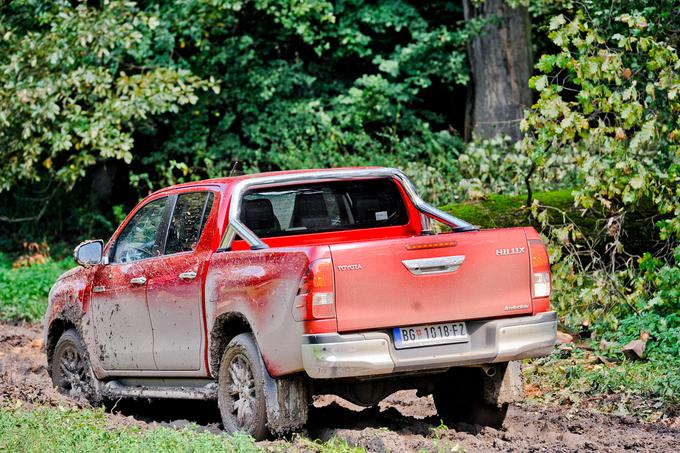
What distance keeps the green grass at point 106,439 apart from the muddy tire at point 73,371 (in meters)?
1.78

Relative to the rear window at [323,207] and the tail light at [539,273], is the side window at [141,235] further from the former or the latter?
the tail light at [539,273]

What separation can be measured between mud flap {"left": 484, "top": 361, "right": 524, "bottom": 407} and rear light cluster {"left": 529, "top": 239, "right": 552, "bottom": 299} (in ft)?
2.26

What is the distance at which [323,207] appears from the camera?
8.48 meters

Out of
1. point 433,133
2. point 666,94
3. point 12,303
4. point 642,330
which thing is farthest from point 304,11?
point 642,330

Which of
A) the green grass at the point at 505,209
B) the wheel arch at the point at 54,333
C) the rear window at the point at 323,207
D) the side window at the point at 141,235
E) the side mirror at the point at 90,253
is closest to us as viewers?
the rear window at the point at 323,207

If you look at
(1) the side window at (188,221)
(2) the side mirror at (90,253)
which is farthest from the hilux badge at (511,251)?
(2) the side mirror at (90,253)

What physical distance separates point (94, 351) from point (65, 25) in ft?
32.3

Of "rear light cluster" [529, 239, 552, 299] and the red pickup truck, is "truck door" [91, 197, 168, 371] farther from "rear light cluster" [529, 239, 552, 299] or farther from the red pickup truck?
"rear light cluster" [529, 239, 552, 299]

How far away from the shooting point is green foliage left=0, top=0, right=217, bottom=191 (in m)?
18.0

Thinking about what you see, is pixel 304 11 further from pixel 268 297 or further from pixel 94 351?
pixel 268 297

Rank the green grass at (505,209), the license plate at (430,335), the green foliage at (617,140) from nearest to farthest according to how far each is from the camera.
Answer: the license plate at (430,335) < the green foliage at (617,140) < the green grass at (505,209)

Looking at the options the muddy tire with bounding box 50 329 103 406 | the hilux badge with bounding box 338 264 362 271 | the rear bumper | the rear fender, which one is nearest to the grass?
the rear bumper

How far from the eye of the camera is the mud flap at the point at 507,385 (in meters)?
7.77

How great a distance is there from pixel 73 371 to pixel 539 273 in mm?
4522
